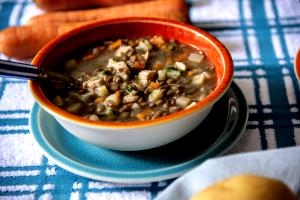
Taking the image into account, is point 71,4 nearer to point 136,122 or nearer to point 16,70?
point 16,70

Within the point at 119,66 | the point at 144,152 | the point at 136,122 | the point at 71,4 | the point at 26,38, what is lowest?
the point at 144,152

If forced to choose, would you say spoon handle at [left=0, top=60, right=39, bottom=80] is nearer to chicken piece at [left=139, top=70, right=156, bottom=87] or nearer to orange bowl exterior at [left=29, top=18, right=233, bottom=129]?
orange bowl exterior at [left=29, top=18, right=233, bottom=129]

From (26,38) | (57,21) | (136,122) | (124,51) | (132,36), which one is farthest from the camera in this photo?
(57,21)

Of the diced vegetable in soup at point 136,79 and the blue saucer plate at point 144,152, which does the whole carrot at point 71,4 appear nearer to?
the diced vegetable in soup at point 136,79

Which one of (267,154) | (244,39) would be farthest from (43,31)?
(267,154)

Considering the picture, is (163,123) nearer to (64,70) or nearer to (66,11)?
(64,70)

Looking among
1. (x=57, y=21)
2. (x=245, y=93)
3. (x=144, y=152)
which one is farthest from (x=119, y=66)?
(x=57, y=21)

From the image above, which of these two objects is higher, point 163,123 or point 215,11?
point 215,11

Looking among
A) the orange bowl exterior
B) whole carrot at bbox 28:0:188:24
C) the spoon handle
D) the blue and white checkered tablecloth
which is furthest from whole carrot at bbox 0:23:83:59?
the spoon handle
